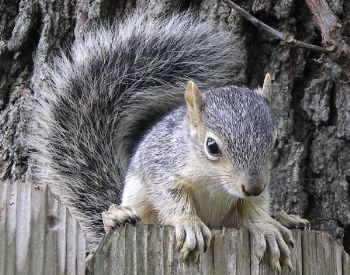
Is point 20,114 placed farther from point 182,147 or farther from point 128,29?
point 182,147

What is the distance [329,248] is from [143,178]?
71 centimetres

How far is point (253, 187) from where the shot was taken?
1591mm

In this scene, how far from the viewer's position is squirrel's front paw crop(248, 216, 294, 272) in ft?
4.60

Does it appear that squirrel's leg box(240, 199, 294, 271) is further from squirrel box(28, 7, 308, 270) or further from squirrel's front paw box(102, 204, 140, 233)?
squirrel's front paw box(102, 204, 140, 233)

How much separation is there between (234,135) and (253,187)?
18 cm

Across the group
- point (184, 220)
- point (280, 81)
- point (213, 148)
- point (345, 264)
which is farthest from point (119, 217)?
point (280, 81)

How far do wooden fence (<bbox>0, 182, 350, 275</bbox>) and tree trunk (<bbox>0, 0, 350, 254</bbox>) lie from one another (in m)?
0.72

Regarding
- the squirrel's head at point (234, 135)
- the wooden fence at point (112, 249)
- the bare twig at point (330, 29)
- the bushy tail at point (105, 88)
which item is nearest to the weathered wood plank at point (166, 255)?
the wooden fence at point (112, 249)

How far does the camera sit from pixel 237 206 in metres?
1.88

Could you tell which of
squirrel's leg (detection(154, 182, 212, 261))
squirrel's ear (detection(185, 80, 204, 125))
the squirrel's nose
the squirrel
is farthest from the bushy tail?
the squirrel's nose

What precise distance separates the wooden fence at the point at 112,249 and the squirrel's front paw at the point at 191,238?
0.05ft

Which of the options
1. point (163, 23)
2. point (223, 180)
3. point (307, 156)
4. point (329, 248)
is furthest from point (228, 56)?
point (329, 248)

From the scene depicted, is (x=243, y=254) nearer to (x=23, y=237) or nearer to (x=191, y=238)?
(x=191, y=238)

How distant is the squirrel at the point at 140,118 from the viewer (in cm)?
188
